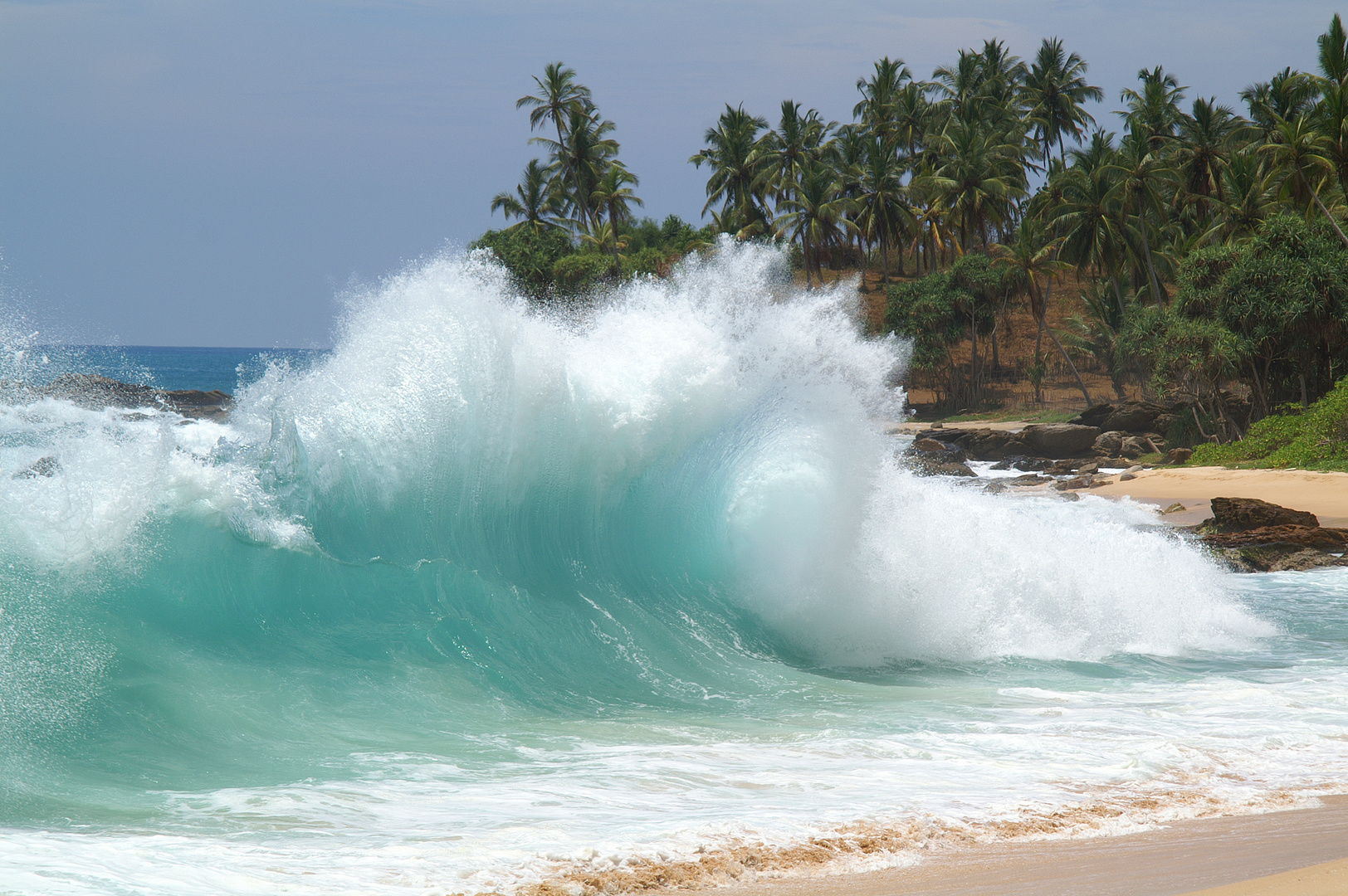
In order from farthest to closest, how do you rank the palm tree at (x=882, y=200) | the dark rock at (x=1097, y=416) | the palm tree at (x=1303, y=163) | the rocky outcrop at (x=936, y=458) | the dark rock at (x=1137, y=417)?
the palm tree at (x=882, y=200) < the dark rock at (x=1097, y=416) < the dark rock at (x=1137, y=417) < the rocky outcrop at (x=936, y=458) < the palm tree at (x=1303, y=163)

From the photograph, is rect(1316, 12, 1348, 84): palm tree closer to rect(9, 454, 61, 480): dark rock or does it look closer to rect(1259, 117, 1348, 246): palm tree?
rect(1259, 117, 1348, 246): palm tree

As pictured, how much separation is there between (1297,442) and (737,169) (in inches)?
1476

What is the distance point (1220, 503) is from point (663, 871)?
1492 cm

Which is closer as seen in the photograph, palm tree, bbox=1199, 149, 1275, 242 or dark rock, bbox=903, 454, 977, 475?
dark rock, bbox=903, 454, 977, 475

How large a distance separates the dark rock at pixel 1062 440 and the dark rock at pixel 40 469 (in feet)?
108

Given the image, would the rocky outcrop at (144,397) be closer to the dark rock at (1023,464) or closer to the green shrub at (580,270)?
the green shrub at (580,270)

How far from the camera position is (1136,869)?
4.16 meters

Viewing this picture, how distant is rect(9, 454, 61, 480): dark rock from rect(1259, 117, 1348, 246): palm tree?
3182 cm

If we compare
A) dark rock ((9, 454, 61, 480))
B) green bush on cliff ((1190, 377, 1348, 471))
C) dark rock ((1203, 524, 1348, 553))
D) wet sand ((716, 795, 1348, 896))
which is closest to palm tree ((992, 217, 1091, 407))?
green bush on cliff ((1190, 377, 1348, 471))

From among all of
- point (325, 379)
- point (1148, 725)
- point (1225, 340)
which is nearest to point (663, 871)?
point (1148, 725)

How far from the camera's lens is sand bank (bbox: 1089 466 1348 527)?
18.5 m

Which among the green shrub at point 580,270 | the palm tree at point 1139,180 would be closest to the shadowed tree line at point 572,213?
the green shrub at point 580,270

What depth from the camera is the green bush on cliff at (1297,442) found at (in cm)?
2291

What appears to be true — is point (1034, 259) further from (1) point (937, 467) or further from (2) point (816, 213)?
(1) point (937, 467)
